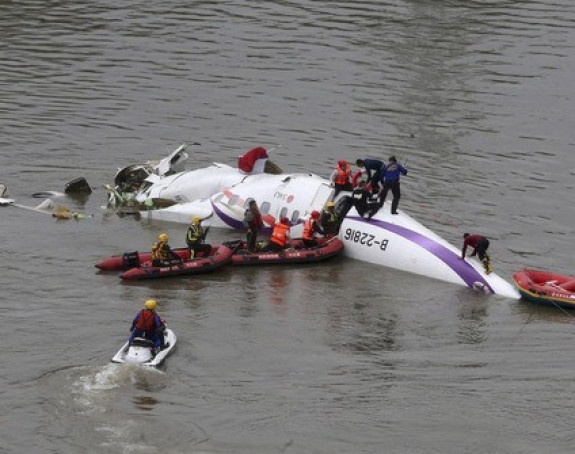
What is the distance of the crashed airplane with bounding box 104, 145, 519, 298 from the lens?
135 ft

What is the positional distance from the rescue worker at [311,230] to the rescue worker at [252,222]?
1.56m

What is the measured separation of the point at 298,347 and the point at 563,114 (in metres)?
29.8

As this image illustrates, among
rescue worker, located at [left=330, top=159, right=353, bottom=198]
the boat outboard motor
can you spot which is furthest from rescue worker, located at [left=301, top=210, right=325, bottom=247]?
the boat outboard motor

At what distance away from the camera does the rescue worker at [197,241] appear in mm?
41500

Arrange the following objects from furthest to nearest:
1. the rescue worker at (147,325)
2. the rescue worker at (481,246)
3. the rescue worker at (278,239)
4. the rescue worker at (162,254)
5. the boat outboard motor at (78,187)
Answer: the boat outboard motor at (78,187) → the rescue worker at (278,239) → the rescue worker at (162,254) → the rescue worker at (481,246) → the rescue worker at (147,325)

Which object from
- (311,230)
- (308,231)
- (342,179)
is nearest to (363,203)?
(342,179)

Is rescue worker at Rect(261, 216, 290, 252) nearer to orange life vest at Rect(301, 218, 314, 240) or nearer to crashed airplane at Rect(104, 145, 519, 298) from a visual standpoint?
orange life vest at Rect(301, 218, 314, 240)

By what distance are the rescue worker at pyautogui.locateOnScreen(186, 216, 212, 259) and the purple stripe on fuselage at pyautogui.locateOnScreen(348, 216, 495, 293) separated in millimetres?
5226

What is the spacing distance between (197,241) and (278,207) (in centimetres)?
470

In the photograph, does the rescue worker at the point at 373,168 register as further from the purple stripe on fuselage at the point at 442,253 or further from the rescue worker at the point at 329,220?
the purple stripe on fuselage at the point at 442,253

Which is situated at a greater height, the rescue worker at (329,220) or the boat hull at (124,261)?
the rescue worker at (329,220)

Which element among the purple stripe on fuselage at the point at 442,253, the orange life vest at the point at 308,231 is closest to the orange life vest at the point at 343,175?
the purple stripe on fuselage at the point at 442,253

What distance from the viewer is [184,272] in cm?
4106

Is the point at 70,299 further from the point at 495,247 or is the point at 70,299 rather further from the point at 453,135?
the point at 453,135
